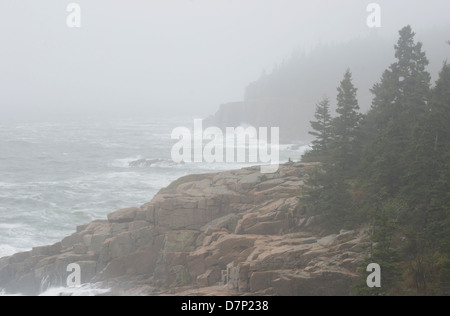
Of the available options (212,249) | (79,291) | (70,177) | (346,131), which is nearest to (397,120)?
(346,131)

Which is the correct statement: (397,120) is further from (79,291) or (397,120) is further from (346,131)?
(79,291)

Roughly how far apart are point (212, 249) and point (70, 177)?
4529 cm

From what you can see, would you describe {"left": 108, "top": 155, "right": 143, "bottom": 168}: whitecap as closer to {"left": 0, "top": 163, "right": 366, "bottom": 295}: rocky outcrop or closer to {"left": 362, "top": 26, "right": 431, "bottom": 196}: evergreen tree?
{"left": 0, "top": 163, "right": 366, "bottom": 295}: rocky outcrop

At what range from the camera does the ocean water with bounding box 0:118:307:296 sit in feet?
147

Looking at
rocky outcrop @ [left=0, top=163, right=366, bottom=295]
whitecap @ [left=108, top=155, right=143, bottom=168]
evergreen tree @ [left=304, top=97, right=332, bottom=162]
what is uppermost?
evergreen tree @ [left=304, top=97, right=332, bottom=162]

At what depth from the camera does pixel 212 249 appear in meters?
27.5

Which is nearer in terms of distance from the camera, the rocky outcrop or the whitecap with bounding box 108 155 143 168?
the rocky outcrop

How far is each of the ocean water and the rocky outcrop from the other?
958 centimetres

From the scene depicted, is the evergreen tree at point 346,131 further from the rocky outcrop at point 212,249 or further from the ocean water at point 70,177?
the ocean water at point 70,177

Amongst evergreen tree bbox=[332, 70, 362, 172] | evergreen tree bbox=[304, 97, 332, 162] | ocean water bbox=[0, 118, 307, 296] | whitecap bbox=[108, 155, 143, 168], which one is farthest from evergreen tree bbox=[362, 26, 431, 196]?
whitecap bbox=[108, 155, 143, 168]

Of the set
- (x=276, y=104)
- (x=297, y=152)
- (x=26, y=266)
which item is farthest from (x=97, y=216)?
(x=276, y=104)

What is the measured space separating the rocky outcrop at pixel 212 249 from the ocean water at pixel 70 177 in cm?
958
